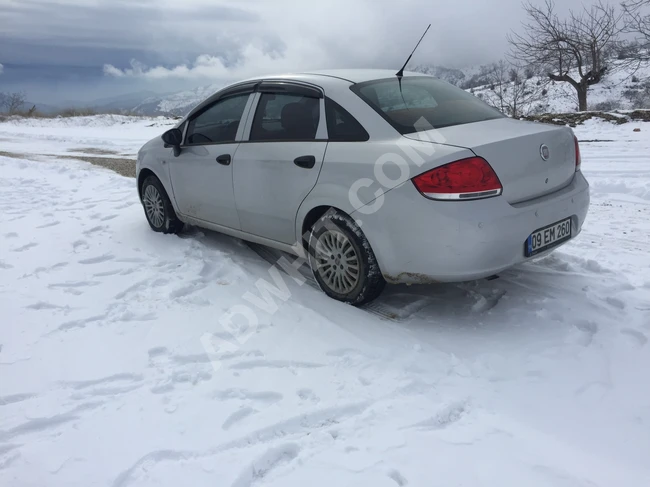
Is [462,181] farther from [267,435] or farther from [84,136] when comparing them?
[84,136]

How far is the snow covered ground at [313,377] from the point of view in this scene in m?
2.34

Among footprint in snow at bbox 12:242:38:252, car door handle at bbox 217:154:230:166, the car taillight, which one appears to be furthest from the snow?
the car taillight

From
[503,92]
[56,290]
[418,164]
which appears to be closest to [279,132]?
[418,164]

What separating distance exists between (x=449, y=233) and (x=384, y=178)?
21.8 inches

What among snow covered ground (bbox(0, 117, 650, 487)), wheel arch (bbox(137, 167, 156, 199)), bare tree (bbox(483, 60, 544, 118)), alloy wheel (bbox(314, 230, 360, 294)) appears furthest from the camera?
bare tree (bbox(483, 60, 544, 118))

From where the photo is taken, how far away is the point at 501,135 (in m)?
3.35

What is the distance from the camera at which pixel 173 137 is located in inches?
200

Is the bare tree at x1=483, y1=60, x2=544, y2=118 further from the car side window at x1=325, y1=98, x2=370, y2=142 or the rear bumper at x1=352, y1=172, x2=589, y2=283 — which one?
the rear bumper at x1=352, y1=172, x2=589, y2=283

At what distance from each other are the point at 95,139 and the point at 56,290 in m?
16.6

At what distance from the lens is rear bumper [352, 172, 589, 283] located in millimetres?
3102

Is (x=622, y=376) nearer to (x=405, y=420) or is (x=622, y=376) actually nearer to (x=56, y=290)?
(x=405, y=420)

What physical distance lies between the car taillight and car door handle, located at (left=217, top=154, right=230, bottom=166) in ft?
6.72

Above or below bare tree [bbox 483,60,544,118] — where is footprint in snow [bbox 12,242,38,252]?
below

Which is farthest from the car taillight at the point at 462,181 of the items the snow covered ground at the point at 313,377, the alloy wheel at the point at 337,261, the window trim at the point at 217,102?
the window trim at the point at 217,102
